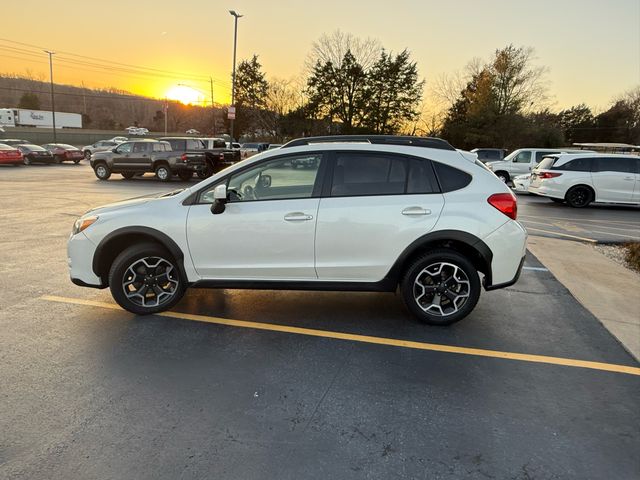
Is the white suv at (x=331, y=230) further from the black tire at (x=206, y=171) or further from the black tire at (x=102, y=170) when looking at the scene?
the black tire at (x=102, y=170)

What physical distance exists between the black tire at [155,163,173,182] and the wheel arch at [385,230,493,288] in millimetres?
17035

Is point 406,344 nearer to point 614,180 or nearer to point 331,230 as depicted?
point 331,230

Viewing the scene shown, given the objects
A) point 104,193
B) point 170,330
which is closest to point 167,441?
point 170,330

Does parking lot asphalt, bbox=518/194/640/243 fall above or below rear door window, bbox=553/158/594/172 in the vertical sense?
below

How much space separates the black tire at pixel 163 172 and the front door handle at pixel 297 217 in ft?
54.4

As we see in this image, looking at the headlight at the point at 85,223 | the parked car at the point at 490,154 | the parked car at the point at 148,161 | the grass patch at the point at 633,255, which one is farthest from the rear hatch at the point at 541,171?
the headlight at the point at 85,223

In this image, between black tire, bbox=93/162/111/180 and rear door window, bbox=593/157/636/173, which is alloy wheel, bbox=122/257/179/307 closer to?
rear door window, bbox=593/157/636/173

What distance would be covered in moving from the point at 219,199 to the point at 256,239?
513 mm

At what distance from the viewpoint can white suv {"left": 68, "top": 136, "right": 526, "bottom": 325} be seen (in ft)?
13.2

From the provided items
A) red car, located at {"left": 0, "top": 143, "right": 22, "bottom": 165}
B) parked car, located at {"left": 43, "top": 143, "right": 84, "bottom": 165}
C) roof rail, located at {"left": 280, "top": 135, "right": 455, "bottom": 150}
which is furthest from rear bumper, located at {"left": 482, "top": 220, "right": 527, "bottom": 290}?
parked car, located at {"left": 43, "top": 143, "right": 84, "bottom": 165}

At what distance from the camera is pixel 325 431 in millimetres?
2678

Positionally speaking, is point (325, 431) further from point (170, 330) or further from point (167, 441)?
point (170, 330)

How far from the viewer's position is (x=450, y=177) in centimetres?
413

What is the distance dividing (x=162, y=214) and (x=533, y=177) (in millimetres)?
13857
